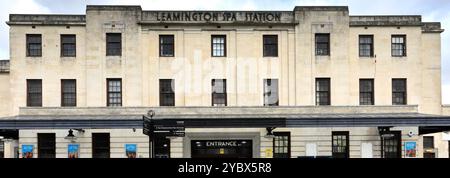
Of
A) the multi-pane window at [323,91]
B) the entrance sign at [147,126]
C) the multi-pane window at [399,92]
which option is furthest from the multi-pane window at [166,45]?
the multi-pane window at [399,92]

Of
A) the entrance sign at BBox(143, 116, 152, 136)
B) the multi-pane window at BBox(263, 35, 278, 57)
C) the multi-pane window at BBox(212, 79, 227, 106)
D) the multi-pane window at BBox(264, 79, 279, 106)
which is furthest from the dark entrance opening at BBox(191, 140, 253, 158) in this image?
the entrance sign at BBox(143, 116, 152, 136)

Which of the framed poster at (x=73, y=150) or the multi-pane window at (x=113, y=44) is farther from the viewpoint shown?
the multi-pane window at (x=113, y=44)

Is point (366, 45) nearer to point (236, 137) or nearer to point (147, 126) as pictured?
point (236, 137)

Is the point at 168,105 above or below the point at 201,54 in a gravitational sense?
below

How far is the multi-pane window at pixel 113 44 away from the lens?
111ft

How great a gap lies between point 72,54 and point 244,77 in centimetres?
1171

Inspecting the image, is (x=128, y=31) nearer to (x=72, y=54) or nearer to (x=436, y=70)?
(x=72, y=54)

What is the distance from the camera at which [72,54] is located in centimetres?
3391

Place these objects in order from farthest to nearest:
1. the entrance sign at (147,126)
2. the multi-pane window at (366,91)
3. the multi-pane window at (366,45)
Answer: the multi-pane window at (366,45)
the multi-pane window at (366,91)
the entrance sign at (147,126)

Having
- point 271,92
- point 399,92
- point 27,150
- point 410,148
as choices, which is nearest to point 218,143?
point 271,92

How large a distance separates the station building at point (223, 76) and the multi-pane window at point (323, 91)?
7cm

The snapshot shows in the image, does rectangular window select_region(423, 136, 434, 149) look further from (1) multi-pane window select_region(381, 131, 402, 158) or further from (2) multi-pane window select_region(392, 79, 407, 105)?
(1) multi-pane window select_region(381, 131, 402, 158)

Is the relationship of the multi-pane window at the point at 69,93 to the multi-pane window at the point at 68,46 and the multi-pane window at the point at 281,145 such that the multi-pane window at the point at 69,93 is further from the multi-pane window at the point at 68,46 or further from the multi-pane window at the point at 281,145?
the multi-pane window at the point at 281,145
